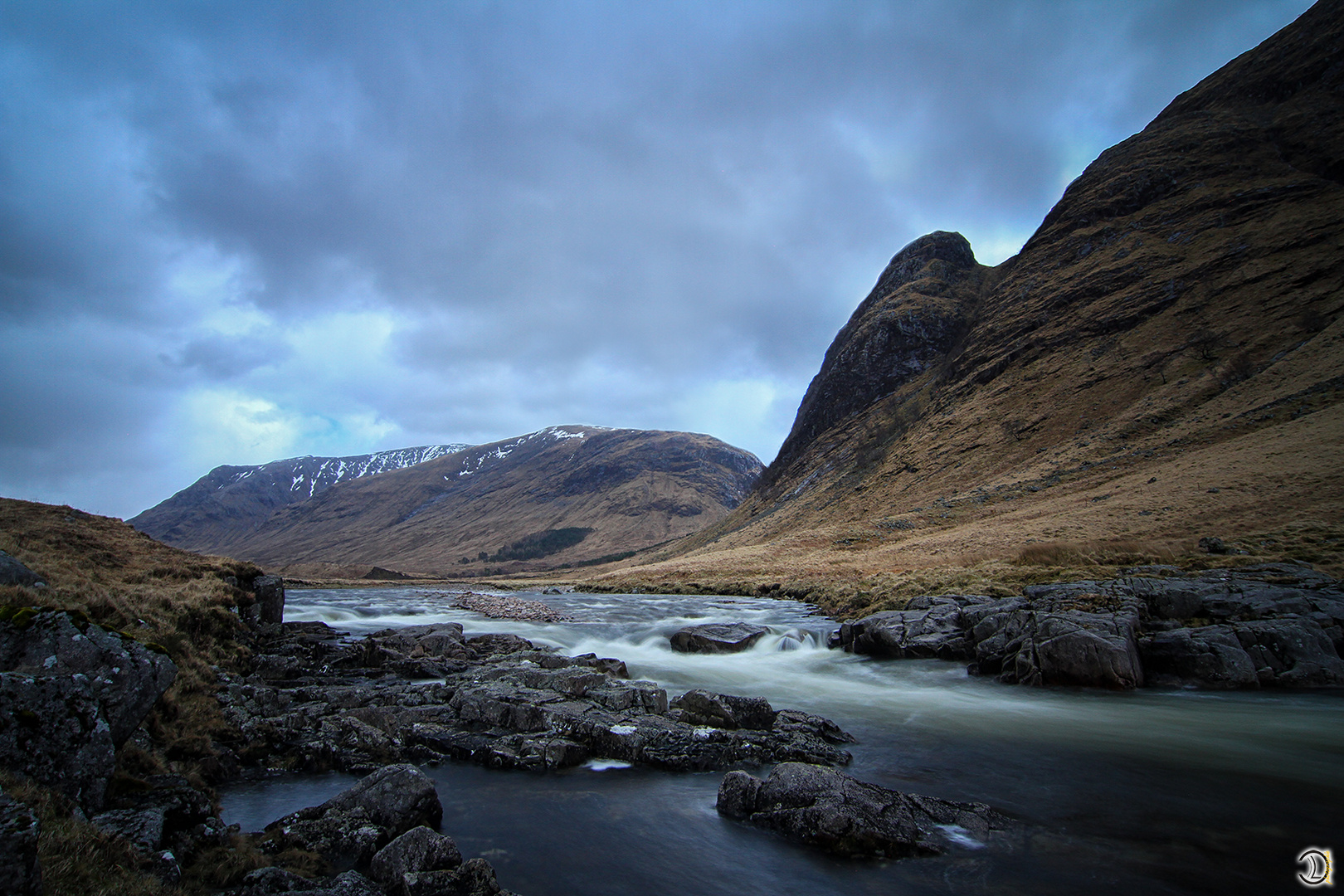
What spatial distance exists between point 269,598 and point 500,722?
51.4ft

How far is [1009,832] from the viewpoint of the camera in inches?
347

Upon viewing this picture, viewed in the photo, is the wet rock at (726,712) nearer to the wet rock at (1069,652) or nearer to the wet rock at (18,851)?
the wet rock at (1069,652)

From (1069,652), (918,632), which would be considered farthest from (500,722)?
(918,632)

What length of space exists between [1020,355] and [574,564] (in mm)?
153589

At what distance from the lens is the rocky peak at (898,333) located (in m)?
122

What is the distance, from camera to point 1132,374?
66750 mm

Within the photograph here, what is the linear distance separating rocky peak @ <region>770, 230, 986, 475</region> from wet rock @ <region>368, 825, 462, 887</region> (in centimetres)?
12573

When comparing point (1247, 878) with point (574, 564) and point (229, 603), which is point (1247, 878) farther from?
point (574, 564)

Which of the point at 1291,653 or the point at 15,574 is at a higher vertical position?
the point at 15,574

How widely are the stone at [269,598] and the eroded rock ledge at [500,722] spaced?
20.2 feet

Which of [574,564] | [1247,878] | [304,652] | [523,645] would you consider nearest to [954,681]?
[1247,878]

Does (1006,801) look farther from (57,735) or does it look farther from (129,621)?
(129,621)

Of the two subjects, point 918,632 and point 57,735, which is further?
point 918,632

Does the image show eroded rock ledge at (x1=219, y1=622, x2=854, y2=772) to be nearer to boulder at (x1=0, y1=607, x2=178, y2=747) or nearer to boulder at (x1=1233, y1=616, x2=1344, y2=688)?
boulder at (x1=0, y1=607, x2=178, y2=747)
